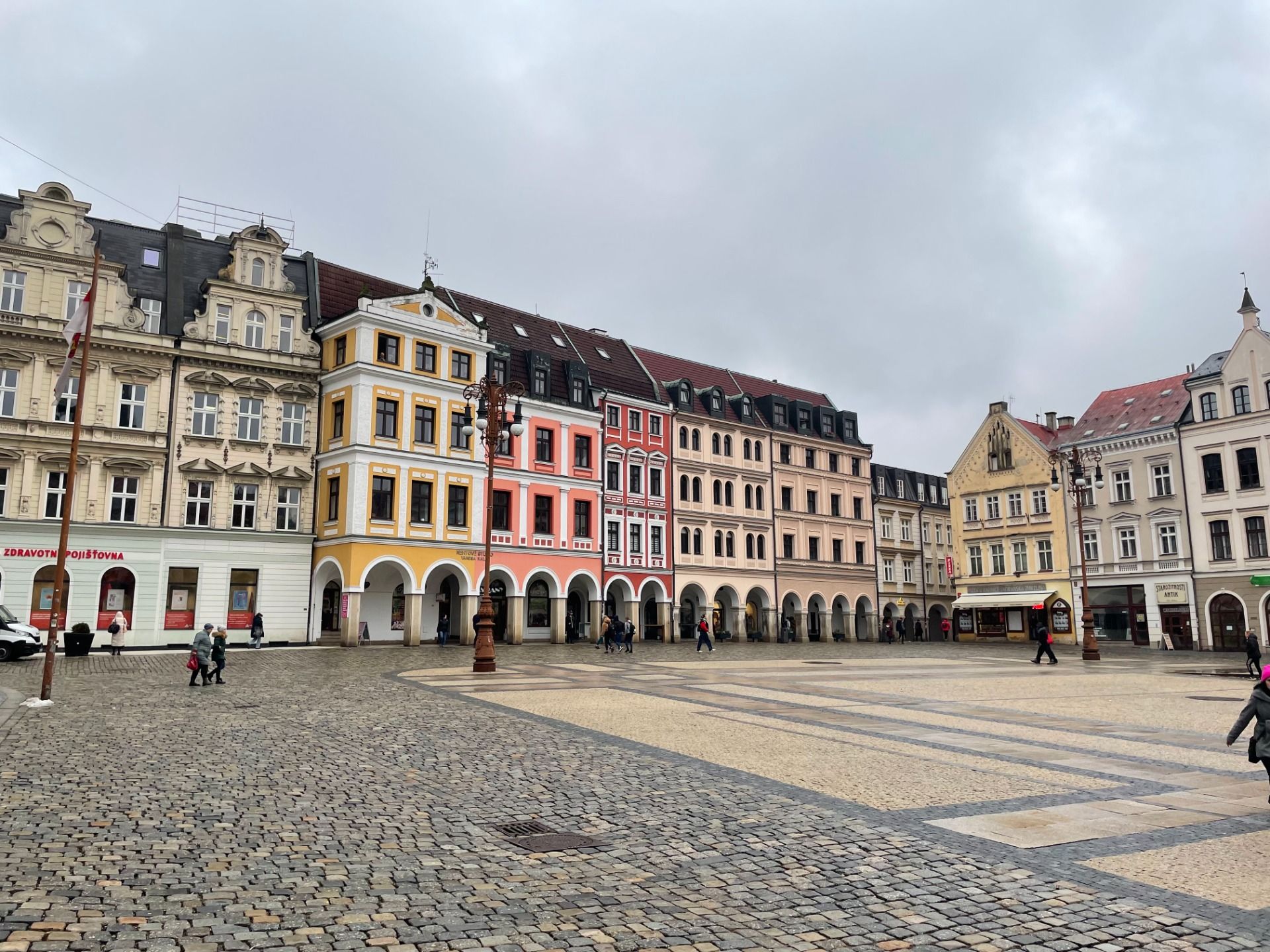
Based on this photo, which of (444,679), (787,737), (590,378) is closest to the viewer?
(787,737)

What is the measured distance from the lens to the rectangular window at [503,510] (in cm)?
4719

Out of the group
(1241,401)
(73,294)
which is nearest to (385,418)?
(73,294)

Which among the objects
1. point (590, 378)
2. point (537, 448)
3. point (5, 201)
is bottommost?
A: point (537, 448)

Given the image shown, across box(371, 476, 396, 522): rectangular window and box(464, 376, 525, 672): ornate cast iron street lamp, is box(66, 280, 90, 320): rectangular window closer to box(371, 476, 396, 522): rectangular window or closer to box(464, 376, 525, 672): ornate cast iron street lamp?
box(371, 476, 396, 522): rectangular window

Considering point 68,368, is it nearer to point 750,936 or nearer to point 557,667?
point 557,667

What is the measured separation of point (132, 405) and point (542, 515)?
67.0ft

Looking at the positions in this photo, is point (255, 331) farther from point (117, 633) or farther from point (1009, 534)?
point (1009, 534)

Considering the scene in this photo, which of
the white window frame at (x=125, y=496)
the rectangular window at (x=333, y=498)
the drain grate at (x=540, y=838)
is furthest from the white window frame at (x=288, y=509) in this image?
the drain grate at (x=540, y=838)

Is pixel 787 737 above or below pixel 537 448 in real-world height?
below

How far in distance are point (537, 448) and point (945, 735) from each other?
37.8 metres

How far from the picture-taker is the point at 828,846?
23.9ft

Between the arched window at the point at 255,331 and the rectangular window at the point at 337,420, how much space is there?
4.19m

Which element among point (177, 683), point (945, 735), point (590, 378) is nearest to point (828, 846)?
point (945, 735)

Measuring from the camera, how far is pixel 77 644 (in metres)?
32.4
